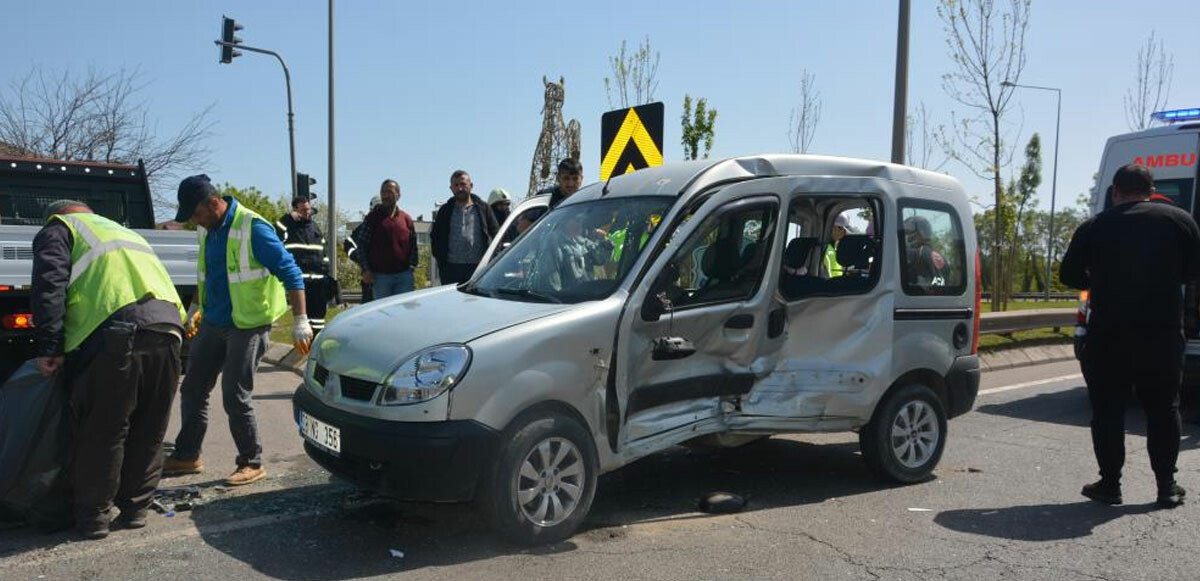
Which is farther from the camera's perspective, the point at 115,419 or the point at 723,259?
the point at 723,259

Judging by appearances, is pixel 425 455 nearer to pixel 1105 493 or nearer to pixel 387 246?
pixel 1105 493

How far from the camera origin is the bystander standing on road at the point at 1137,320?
531 centimetres

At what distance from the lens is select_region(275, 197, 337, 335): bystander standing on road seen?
9758 mm

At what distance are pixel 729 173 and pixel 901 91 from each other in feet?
19.5

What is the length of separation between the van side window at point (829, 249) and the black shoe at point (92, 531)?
3663mm

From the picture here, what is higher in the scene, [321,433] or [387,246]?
[387,246]

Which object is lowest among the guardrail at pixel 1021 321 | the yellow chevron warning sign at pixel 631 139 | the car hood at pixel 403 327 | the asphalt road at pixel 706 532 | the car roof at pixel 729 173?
the asphalt road at pixel 706 532

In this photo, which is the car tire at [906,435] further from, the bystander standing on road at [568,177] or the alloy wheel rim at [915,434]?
the bystander standing on road at [568,177]

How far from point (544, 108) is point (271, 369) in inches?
369

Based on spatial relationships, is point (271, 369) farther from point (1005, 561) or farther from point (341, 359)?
point (1005, 561)

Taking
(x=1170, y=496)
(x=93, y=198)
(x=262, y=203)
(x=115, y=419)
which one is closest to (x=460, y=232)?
(x=115, y=419)

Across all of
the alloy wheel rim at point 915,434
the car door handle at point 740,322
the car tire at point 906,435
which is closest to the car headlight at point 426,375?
the car door handle at point 740,322

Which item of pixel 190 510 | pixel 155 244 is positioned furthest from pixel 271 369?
pixel 190 510

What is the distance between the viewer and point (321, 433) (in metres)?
4.48
